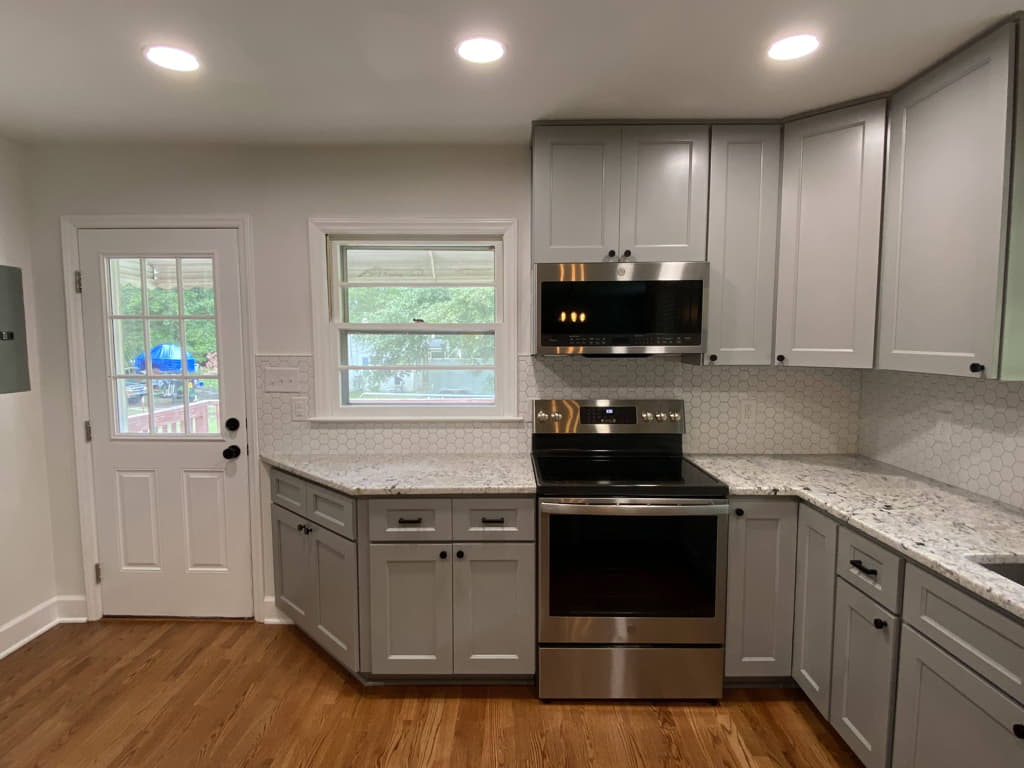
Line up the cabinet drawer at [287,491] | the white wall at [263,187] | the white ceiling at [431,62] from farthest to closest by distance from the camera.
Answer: the white wall at [263,187]
the cabinet drawer at [287,491]
the white ceiling at [431,62]

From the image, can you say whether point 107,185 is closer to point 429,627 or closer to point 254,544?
point 254,544

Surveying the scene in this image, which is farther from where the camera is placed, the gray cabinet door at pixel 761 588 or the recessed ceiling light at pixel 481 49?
the gray cabinet door at pixel 761 588

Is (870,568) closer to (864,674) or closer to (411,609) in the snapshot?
(864,674)

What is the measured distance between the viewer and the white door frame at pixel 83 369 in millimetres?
2457

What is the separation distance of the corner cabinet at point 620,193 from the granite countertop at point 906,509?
101 cm

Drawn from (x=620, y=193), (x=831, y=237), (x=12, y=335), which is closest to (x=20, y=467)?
(x=12, y=335)

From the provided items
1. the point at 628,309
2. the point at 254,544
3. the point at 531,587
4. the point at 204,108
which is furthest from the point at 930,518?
the point at 204,108

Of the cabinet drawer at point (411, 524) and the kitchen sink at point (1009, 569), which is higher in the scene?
the kitchen sink at point (1009, 569)

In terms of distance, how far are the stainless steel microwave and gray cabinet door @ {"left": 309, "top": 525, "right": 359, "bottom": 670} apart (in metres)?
1.23

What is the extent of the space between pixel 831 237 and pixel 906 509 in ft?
3.62

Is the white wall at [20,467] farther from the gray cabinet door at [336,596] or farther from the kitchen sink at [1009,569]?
the kitchen sink at [1009,569]

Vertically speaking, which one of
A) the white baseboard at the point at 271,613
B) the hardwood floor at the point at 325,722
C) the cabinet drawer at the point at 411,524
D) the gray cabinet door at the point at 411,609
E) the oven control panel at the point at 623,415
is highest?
the oven control panel at the point at 623,415

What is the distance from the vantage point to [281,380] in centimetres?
255

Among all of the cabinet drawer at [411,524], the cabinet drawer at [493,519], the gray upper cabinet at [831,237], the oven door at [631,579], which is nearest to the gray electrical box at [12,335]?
the cabinet drawer at [411,524]
